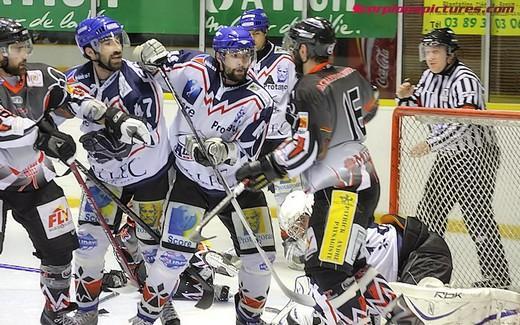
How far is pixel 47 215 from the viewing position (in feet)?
13.3

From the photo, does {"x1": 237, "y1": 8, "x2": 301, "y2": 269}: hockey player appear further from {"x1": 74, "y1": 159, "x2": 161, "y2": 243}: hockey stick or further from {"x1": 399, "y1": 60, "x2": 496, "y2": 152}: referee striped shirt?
{"x1": 74, "y1": 159, "x2": 161, "y2": 243}: hockey stick

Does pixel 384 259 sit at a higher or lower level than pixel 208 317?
higher

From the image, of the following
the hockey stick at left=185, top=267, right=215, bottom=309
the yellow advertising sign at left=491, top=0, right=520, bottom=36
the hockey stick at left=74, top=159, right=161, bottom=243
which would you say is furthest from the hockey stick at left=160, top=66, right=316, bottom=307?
the yellow advertising sign at left=491, top=0, right=520, bottom=36

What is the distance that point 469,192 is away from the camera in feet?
15.9

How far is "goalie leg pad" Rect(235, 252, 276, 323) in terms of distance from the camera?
4113mm

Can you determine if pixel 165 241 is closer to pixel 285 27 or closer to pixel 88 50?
pixel 88 50

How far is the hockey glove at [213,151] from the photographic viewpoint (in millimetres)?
3910

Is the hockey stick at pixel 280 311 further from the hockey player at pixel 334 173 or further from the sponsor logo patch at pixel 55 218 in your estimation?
the sponsor logo patch at pixel 55 218

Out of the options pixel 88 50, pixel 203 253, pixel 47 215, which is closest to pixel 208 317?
pixel 203 253

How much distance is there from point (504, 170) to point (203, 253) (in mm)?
1325

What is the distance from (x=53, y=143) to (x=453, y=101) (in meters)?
1.86

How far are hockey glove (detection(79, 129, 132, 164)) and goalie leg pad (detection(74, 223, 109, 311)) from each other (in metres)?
0.26

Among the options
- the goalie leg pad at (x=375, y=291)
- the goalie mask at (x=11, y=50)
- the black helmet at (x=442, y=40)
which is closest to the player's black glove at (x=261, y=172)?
the goalie leg pad at (x=375, y=291)

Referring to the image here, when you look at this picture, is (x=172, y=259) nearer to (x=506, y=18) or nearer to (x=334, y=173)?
(x=334, y=173)
